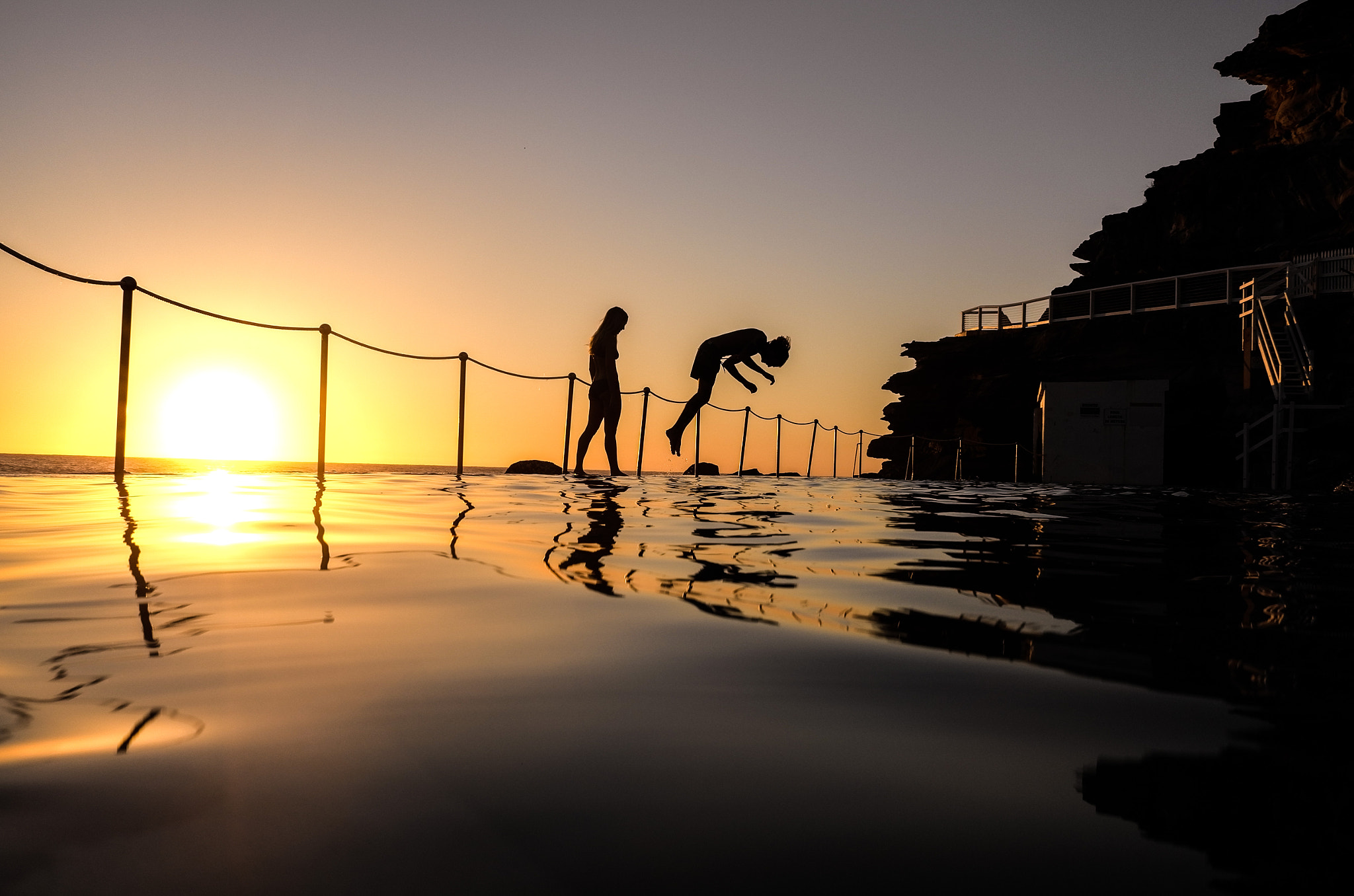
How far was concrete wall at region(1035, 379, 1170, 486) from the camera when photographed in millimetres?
19812

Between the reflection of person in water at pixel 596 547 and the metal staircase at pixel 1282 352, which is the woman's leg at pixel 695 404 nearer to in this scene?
the reflection of person in water at pixel 596 547

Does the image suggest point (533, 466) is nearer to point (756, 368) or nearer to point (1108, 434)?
point (756, 368)

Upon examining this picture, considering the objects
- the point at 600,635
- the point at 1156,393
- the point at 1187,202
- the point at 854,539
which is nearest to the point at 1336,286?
the point at 1156,393

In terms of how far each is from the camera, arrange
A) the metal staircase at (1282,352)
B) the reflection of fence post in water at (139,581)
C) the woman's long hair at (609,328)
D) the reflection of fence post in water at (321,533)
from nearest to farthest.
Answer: the reflection of fence post in water at (139,581) → the reflection of fence post in water at (321,533) → the woman's long hair at (609,328) → the metal staircase at (1282,352)

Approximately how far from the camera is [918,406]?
3291 centimetres

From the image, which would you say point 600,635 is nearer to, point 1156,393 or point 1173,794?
point 1173,794

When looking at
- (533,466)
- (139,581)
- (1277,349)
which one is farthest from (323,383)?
(1277,349)

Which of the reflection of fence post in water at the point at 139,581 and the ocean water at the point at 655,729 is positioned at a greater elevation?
the ocean water at the point at 655,729

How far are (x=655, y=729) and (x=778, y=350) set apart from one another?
9424 millimetres

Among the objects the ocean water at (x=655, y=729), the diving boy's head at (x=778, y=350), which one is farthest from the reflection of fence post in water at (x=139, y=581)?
the diving boy's head at (x=778, y=350)

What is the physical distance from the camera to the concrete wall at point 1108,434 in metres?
19.8

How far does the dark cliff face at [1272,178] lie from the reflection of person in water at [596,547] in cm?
3363

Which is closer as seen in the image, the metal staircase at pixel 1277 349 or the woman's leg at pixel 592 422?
the woman's leg at pixel 592 422

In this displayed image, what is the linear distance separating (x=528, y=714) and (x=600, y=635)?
41 centimetres
